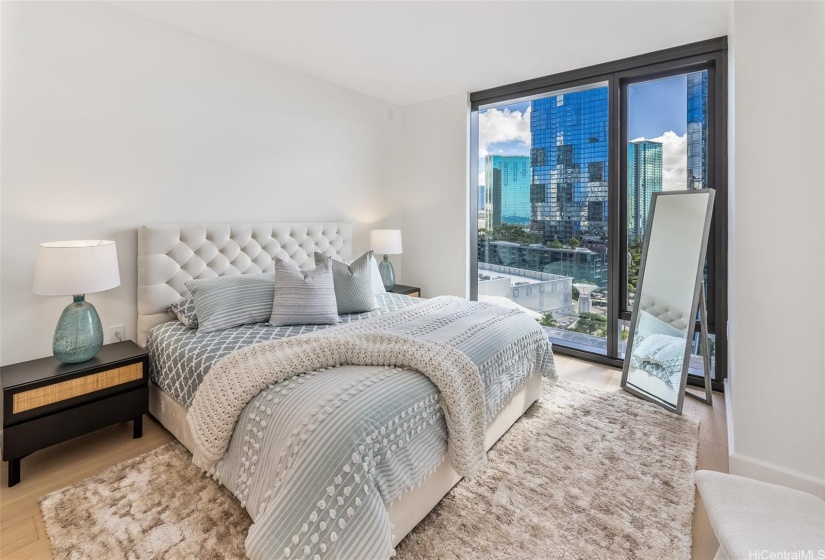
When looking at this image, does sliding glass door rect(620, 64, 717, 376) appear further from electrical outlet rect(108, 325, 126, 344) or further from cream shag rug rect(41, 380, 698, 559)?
electrical outlet rect(108, 325, 126, 344)

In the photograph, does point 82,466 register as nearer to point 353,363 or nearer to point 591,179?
point 353,363

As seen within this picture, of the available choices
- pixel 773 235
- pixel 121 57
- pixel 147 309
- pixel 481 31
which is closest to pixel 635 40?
pixel 481 31

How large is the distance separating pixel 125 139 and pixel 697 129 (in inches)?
166

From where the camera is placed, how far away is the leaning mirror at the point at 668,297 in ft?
8.89

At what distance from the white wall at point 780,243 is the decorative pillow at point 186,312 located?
3106mm

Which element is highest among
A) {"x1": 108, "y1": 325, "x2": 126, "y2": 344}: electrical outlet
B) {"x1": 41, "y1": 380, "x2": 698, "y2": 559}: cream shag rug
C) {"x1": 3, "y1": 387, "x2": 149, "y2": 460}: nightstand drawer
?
{"x1": 108, "y1": 325, "x2": 126, "y2": 344}: electrical outlet

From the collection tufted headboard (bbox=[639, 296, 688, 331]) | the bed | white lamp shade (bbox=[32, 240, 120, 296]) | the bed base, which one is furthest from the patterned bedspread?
tufted headboard (bbox=[639, 296, 688, 331])

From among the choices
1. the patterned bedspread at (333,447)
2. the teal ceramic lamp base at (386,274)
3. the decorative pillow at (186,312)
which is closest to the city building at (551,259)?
the teal ceramic lamp base at (386,274)

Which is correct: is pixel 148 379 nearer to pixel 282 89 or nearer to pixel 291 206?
pixel 291 206

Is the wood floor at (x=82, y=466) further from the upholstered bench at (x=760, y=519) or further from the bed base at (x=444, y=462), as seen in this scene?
the upholstered bench at (x=760, y=519)

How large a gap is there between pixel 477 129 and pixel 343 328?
9.49ft

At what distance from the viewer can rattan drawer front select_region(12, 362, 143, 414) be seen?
1.93 metres

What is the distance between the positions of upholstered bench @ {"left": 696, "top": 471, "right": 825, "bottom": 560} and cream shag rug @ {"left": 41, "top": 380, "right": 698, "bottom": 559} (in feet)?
1.29

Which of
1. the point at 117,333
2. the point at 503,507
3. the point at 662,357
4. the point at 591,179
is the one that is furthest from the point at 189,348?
the point at 591,179
